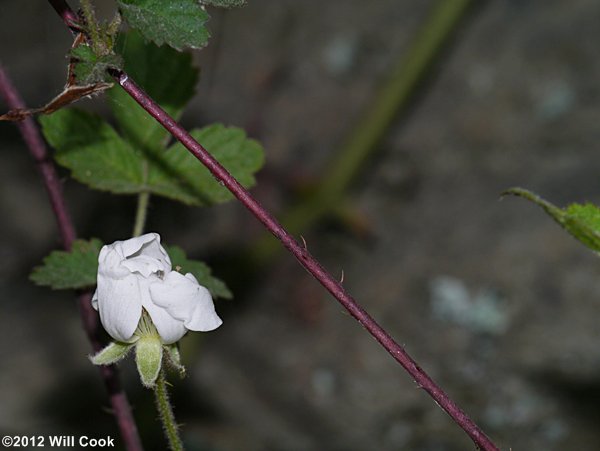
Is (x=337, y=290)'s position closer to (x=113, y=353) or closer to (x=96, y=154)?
(x=113, y=353)

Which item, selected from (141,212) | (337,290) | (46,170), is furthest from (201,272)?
(337,290)

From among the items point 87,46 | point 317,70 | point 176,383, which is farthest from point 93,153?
point 317,70

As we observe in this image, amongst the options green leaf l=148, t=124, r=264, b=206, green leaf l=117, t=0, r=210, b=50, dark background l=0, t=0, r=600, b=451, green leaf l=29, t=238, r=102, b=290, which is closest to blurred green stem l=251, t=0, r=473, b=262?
dark background l=0, t=0, r=600, b=451

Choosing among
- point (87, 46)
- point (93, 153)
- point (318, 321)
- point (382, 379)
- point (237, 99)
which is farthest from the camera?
point (237, 99)

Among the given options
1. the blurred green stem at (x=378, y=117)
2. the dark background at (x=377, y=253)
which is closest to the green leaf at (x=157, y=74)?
the dark background at (x=377, y=253)

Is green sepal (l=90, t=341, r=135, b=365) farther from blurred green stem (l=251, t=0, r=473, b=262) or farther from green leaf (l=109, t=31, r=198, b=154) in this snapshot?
blurred green stem (l=251, t=0, r=473, b=262)

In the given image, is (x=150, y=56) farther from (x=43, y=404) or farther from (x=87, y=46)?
(x=43, y=404)
